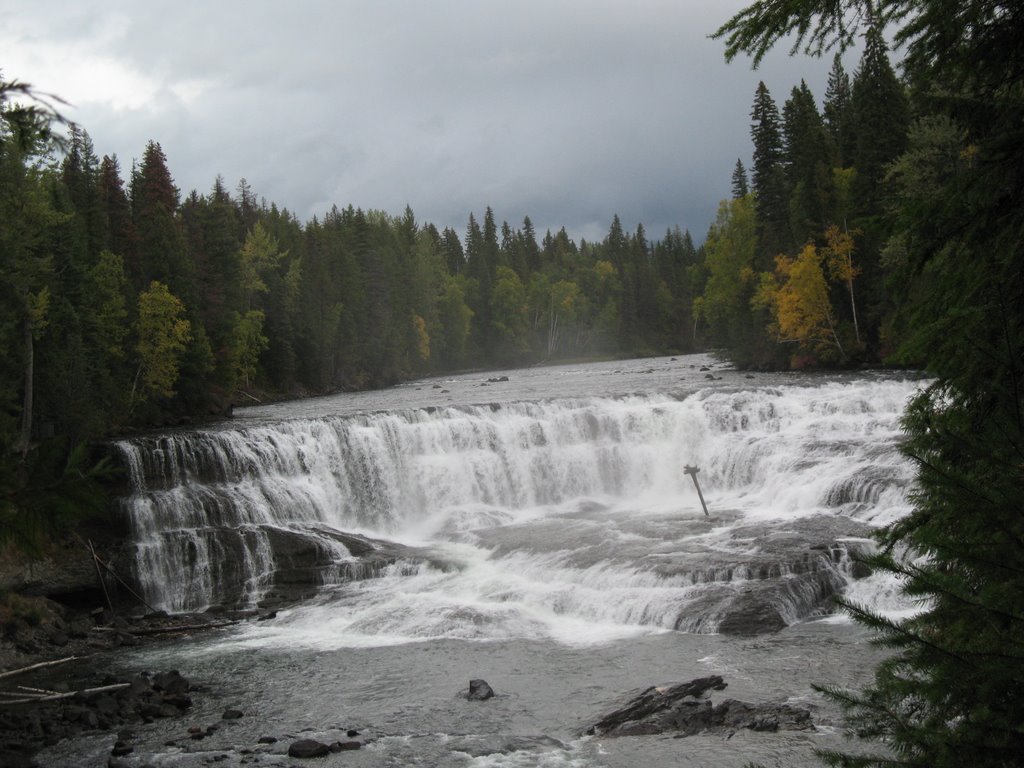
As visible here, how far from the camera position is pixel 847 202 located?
4691cm

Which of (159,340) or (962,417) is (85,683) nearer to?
(962,417)

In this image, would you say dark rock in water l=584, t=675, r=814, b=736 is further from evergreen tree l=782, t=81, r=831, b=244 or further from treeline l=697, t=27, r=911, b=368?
evergreen tree l=782, t=81, r=831, b=244

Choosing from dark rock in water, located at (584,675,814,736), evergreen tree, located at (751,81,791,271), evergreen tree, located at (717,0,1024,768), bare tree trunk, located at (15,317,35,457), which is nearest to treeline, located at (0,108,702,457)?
bare tree trunk, located at (15,317,35,457)

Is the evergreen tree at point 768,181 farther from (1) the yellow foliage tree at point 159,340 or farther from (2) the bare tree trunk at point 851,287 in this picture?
(1) the yellow foliage tree at point 159,340

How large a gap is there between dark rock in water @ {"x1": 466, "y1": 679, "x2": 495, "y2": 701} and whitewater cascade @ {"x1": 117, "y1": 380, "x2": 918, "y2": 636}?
141 inches

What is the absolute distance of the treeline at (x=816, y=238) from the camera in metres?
44.2

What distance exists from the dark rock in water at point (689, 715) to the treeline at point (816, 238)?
26797mm

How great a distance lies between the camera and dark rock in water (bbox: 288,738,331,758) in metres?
11.7

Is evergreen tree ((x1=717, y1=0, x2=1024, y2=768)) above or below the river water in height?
above

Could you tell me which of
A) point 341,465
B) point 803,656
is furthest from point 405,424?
point 803,656

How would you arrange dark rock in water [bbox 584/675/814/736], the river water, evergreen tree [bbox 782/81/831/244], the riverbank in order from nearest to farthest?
dark rock in water [bbox 584/675/814/736] < the river water < the riverbank < evergreen tree [bbox 782/81/831/244]

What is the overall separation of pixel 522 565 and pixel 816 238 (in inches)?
1346

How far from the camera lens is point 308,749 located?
11.8 m

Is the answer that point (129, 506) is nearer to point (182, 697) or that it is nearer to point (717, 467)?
point (182, 697)
